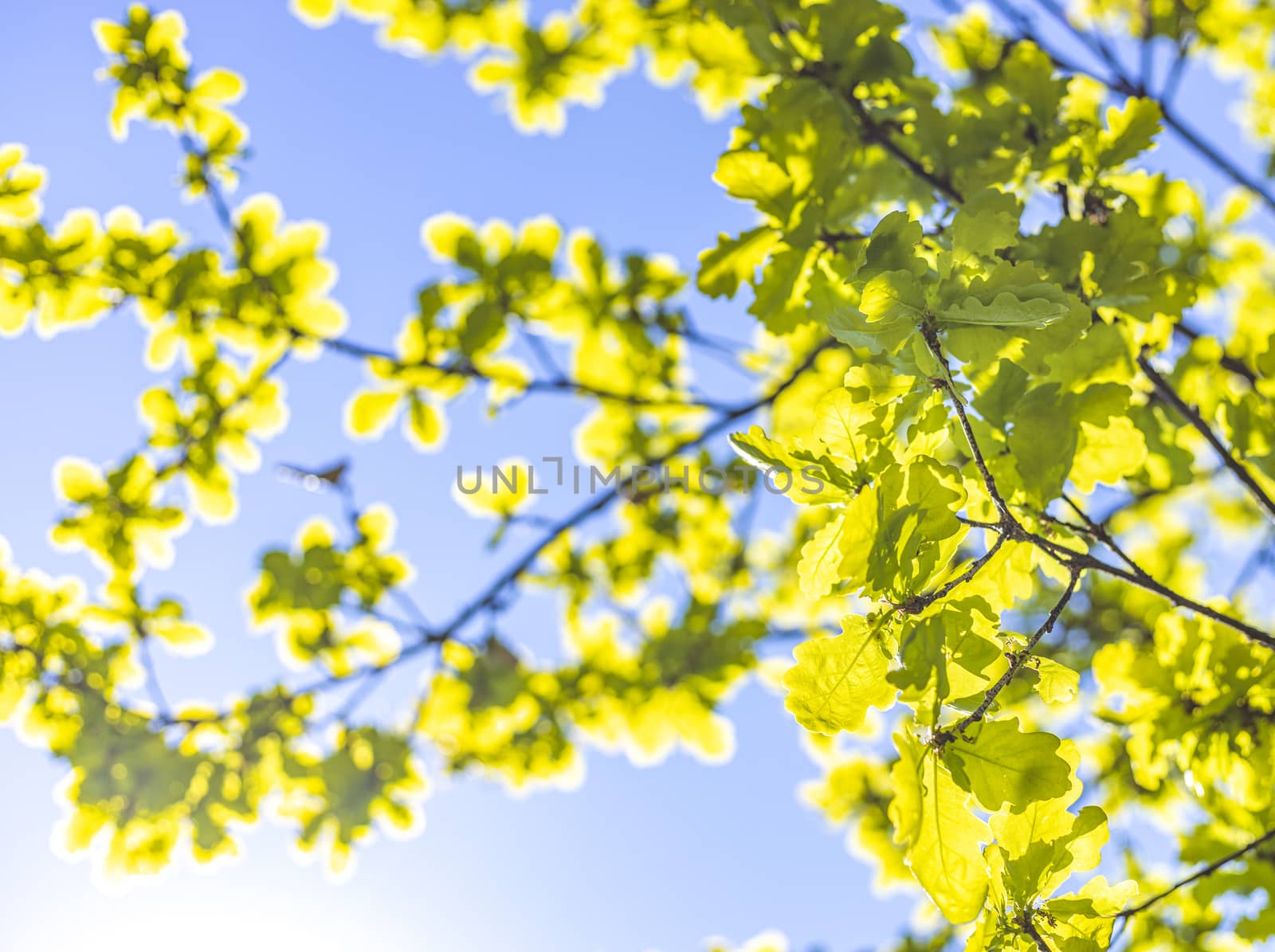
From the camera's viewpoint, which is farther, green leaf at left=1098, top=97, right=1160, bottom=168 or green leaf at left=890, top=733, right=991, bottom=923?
green leaf at left=1098, top=97, right=1160, bottom=168

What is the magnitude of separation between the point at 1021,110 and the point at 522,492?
213 cm

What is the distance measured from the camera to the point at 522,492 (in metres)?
3.07

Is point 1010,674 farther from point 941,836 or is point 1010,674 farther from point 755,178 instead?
point 755,178

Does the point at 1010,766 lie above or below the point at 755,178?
below

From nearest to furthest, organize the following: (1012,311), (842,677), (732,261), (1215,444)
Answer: (1012,311), (842,677), (1215,444), (732,261)

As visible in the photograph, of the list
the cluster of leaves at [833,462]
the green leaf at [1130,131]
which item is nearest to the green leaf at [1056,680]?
the cluster of leaves at [833,462]

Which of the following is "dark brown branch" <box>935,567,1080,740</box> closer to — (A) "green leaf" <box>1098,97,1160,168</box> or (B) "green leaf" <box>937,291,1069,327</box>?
(B) "green leaf" <box>937,291,1069,327</box>

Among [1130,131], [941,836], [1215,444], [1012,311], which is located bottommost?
[941,836]

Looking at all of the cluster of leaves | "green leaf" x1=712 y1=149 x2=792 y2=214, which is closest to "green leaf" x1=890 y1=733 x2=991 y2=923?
the cluster of leaves

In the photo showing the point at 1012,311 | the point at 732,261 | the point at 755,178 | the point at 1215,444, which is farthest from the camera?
the point at 732,261

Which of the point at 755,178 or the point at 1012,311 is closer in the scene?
the point at 1012,311

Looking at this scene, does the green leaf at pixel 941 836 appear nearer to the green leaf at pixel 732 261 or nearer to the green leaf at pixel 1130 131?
the green leaf at pixel 732 261

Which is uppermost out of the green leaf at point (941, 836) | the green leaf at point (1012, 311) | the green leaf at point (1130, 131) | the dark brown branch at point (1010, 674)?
the green leaf at point (1130, 131)

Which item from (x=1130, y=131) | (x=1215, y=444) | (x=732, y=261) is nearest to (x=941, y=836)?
(x=1215, y=444)
